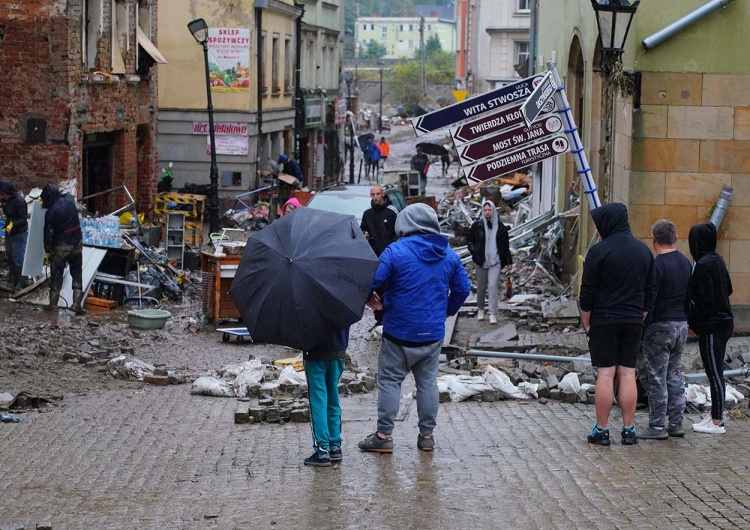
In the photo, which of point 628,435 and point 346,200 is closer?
point 628,435

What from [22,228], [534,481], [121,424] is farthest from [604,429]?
[22,228]

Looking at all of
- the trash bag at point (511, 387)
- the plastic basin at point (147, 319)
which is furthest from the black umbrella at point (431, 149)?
the trash bag at point (511, 387)

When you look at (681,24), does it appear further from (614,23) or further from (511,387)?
(511,387)

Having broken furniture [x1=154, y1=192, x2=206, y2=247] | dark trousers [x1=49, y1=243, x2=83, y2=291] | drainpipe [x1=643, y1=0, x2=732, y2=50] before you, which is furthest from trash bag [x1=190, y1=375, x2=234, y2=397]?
broken furniture [x1=154, y1=192, x2=206, y2=247]

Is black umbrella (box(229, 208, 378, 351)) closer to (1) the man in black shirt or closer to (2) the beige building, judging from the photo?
(1) the man in black shirt

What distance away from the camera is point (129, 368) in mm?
12242

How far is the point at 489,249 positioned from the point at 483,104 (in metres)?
4.93

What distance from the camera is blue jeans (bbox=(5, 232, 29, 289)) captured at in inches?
711

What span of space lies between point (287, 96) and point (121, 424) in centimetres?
3253

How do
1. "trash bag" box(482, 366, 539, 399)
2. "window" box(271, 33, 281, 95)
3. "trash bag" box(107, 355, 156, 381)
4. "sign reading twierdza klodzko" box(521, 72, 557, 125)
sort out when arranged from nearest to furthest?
"trash bag" box(482, 366, 539, 399) < "sign reading twierdza klodzko" box(521, 72, 557, 125) < "trash bag" box(107, 355, 156, 381) < "window" box(271, 33, 281, 95)

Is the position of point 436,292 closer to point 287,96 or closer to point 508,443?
point 508,443

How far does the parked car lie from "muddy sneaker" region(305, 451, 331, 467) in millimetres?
13777

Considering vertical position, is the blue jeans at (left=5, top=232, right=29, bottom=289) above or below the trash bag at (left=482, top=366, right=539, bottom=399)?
above

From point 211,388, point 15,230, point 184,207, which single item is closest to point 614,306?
point 211,388
